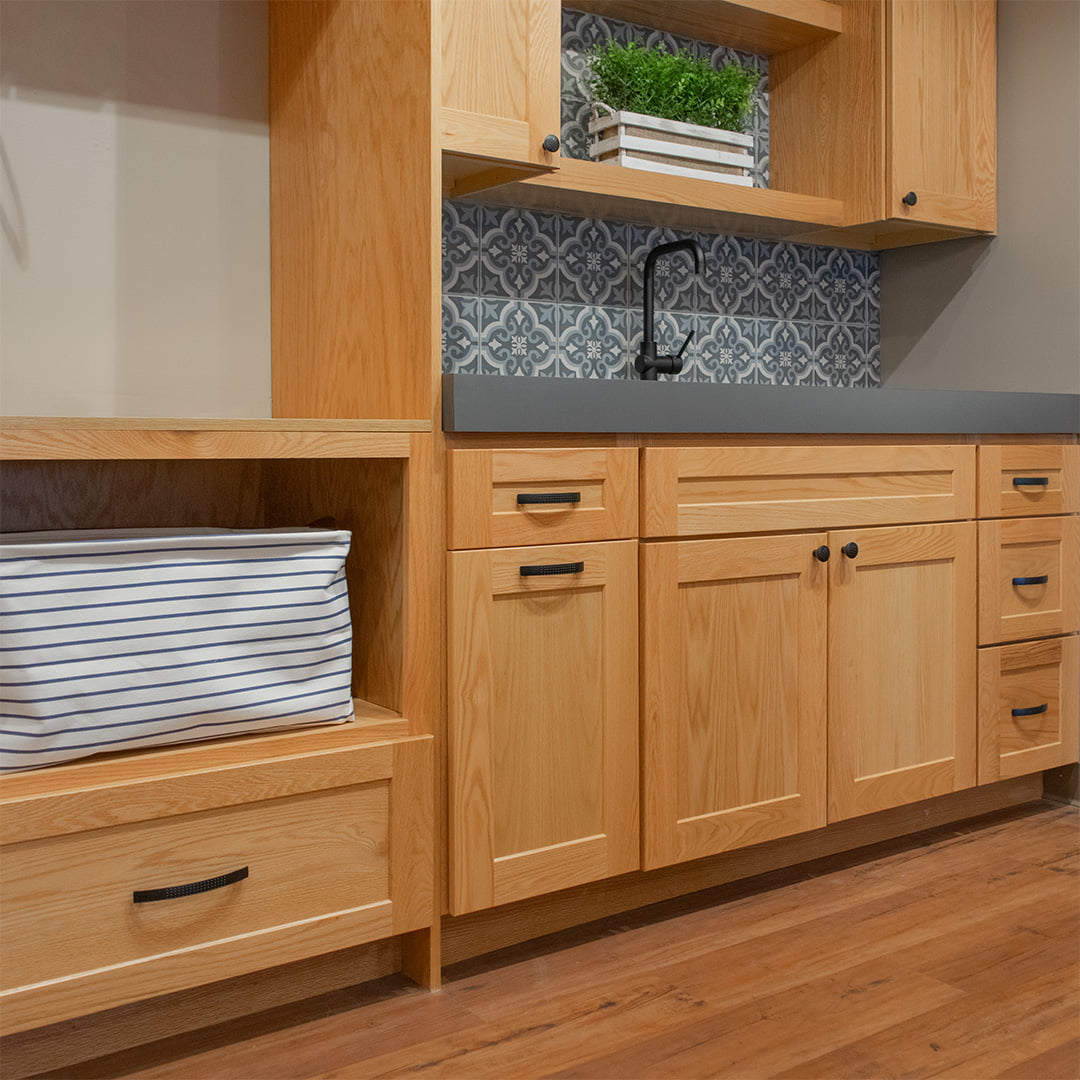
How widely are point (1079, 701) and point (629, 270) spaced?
1.44 m

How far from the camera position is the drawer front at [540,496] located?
5.93 ft

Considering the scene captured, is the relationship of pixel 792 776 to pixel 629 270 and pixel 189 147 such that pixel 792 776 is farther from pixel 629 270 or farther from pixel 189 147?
pixel 189 147

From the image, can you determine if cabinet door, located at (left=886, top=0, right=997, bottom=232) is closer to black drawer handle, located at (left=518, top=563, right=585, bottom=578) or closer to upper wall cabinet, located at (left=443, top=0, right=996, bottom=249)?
upper wall cabinet, located at (left=443, top=0, right=996, bottom=249)

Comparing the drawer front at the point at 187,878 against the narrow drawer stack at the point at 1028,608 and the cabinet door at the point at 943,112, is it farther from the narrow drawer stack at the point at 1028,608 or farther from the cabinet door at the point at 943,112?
the cabinet door at the point at 943,112

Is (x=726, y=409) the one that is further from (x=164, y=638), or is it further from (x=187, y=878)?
(x=187, y=878)

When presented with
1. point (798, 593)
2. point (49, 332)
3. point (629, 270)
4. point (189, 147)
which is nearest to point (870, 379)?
point (629, 270)

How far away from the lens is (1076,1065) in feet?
5.24

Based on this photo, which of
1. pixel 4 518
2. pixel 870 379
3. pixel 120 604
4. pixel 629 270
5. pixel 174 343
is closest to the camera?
pixel 120 604

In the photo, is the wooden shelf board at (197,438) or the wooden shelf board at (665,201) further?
the wooden shelf board at (665,201)

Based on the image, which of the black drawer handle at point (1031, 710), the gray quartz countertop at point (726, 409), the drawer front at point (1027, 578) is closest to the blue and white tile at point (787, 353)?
the gray quartz countertop at point (726, 409)

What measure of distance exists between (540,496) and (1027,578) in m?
1.32

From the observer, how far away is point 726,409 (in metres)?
2.08

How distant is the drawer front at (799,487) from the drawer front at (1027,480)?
5 centimetres

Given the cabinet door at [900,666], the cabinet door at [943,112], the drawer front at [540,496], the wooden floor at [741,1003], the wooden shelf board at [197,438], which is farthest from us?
the cabinet door at [943,112]
